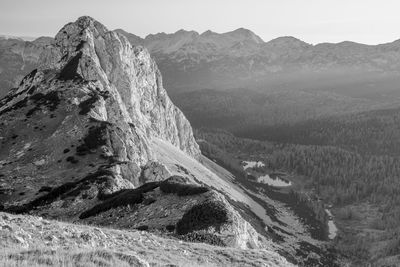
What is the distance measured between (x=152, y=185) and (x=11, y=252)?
41.9m

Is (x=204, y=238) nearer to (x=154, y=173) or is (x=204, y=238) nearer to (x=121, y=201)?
(x=121, y=201)

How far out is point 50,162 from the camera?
8481cm

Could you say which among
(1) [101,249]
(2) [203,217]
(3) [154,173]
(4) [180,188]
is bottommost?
(3) [154,173]

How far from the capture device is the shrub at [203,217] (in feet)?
147

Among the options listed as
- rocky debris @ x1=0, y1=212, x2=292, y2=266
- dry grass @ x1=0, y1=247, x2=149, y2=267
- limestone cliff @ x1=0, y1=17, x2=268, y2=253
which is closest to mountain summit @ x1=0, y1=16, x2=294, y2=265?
limestone cliff @ x1=0, y1=17, x2=268, y2=253

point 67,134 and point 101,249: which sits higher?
point 101,249

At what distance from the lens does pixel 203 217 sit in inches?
1832

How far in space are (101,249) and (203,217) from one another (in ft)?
81.8

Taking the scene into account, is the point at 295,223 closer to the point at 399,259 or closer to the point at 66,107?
the point at 399,259

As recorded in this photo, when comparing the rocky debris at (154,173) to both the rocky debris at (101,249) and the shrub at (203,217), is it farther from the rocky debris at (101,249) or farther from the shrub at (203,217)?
the rocky debris at (101,249)

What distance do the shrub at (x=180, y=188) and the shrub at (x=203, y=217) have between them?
5754 millimetres

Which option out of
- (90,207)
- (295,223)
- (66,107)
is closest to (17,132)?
(66,107)

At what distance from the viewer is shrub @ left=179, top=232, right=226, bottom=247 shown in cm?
4112

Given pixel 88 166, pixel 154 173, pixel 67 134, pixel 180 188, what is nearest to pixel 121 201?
pixel 180 188
